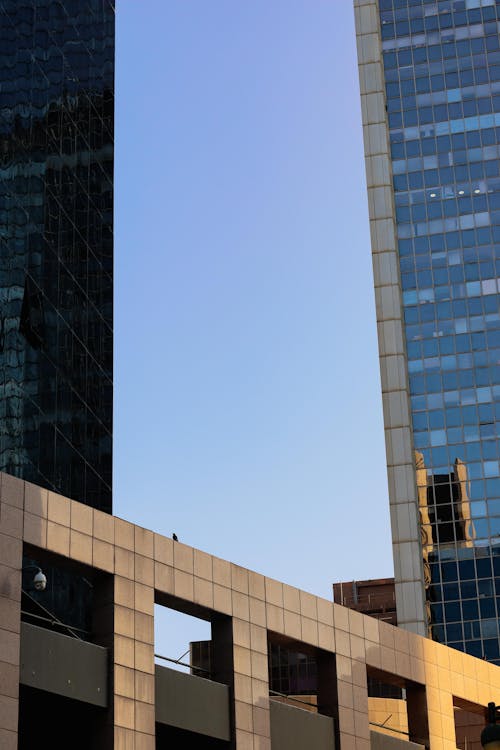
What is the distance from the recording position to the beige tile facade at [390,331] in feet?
422

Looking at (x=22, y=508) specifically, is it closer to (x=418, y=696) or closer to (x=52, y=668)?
(x=52, y=668)

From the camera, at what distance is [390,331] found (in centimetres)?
13725

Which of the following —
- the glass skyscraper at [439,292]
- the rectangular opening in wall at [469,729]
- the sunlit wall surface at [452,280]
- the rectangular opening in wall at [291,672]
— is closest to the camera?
the rectangular opening in wall at [469,729]

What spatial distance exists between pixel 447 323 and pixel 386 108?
2392 centimetres

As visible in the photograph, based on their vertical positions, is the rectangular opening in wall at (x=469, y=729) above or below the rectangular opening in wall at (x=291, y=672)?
below

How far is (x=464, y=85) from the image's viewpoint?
142375mm

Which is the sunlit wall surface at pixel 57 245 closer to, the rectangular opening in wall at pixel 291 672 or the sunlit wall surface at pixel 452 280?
the sunlit wall surface at pixel 452 280

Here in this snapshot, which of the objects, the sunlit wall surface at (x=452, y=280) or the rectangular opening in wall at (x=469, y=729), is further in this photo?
the sunlit wall surface at (x=452, y=280)

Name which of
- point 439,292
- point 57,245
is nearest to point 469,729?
point 57,245

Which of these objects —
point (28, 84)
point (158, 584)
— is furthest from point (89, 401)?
point (158, 584)

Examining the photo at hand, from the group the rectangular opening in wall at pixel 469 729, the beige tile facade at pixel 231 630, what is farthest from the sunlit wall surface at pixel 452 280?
the beige tile facade at pixel 231 630

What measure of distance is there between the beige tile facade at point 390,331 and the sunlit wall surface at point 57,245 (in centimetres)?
3838

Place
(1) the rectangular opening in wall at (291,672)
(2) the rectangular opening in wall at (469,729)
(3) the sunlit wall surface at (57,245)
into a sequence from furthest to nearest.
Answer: (1) the rectangular opening in wall at (291,672) < (2) the rectangular opening in wall at (469,729) < (3) the sunlit wall surface at (57,245)

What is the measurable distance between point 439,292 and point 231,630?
84237 millimetres
